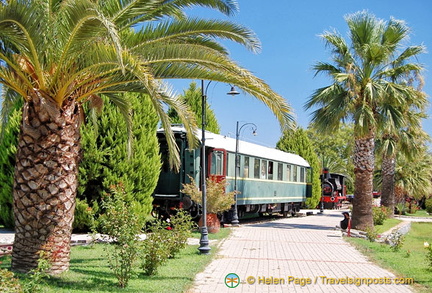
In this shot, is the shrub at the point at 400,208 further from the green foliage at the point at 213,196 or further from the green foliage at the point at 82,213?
Result: the green foliage at the point at 82,213

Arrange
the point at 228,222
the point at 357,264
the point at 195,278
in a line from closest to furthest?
the point at 195,278, the point at 357,264, the point at 228,222

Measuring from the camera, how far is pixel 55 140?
8.16 metres

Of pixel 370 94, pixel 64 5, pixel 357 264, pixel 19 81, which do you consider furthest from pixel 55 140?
pixel 370 94

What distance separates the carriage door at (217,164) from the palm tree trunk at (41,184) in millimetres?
10292

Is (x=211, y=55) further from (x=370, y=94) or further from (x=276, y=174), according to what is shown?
(x=276, y=174)

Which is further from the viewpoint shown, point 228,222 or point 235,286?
point 228,222

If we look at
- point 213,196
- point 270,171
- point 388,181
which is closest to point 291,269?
point 213,196

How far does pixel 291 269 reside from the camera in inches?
417

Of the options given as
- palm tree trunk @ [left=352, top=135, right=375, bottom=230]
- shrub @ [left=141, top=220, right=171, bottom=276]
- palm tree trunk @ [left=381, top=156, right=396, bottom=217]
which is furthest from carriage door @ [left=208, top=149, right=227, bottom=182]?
palm tree trunk @ [left=381, top=156, right=396, bottom=217]

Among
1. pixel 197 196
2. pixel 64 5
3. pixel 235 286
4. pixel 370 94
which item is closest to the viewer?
pixel 64 5

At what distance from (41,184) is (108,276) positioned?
1966 millimetres

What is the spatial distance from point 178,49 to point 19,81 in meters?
2.57

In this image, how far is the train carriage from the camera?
18.2 metres

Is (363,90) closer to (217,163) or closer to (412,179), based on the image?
(217,163)
